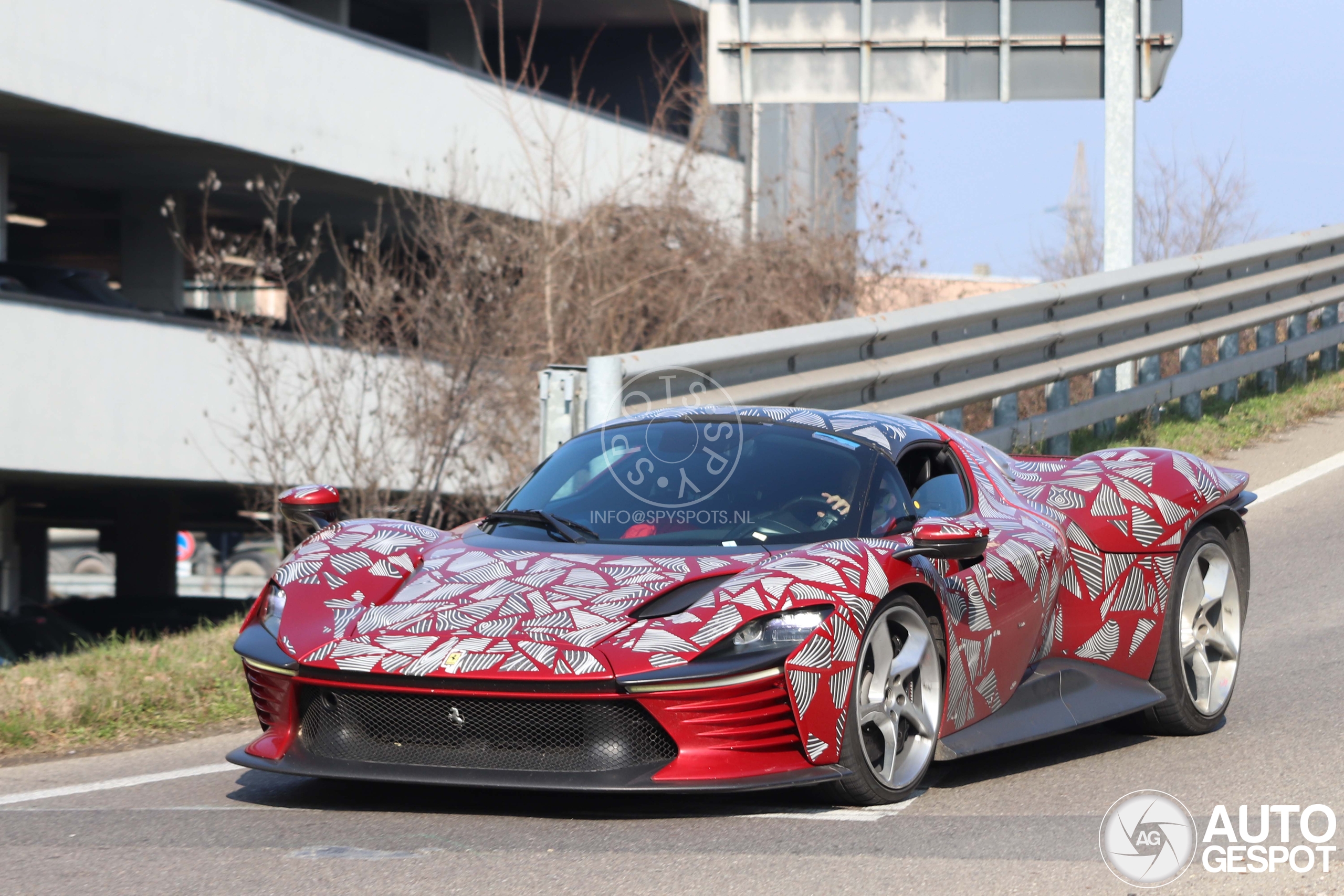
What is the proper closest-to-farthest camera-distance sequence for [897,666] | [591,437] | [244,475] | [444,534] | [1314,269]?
1. [897,666]
2. [444,534]
3. [591,437]
4. [1314,269]
5. [244,475]

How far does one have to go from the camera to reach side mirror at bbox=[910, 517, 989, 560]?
4.76 m

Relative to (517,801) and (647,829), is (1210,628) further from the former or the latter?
(517,801)

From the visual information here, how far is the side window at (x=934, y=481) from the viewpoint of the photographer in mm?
5684

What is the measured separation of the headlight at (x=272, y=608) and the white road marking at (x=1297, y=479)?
7.41 m

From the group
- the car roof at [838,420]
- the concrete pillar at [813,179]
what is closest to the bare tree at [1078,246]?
the concrete pillar at [813,179]

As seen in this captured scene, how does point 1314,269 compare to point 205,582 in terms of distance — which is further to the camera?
point 205,582

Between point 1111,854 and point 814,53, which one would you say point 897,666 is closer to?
point 1111,854

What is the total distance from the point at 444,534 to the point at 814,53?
31.6 feet

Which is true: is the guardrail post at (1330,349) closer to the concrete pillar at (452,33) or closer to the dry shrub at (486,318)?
the dry shrub at (486,318)

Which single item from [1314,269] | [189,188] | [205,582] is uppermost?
[189,188]

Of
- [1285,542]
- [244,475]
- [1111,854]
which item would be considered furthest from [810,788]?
[244,475]

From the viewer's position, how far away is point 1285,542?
9.62m

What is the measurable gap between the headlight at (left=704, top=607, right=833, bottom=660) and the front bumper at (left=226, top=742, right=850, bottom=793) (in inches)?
13.8

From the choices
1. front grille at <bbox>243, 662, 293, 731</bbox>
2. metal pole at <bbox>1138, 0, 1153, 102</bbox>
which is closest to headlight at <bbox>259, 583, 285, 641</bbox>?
front grille at <bbox>243, 662, 293, 731</bbox>
